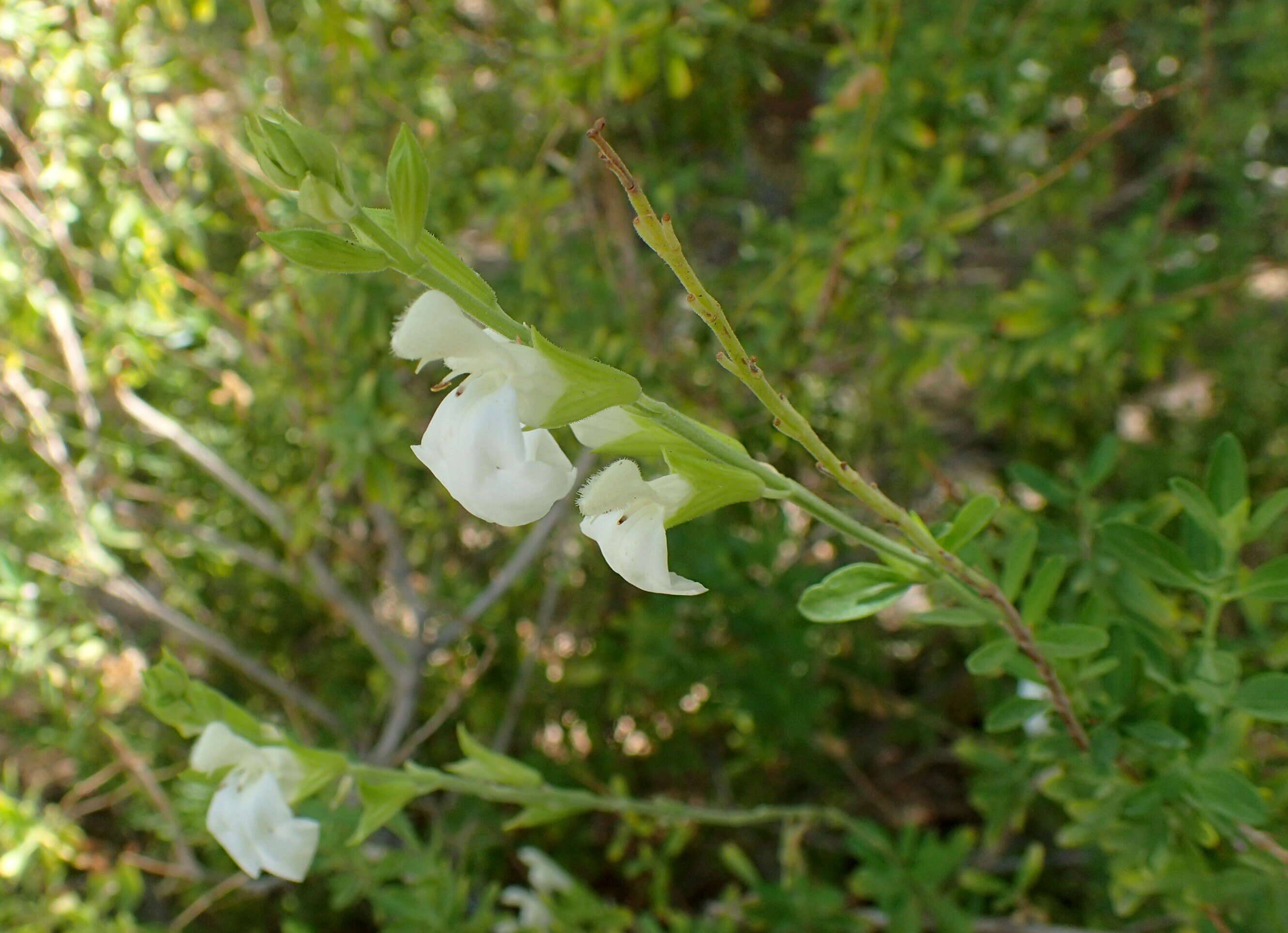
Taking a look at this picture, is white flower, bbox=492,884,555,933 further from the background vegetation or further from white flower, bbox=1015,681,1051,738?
white flower, bbox=1015,681,1051,738

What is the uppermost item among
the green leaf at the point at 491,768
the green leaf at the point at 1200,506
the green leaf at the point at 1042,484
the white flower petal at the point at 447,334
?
the white flower petal at the point at 447,334

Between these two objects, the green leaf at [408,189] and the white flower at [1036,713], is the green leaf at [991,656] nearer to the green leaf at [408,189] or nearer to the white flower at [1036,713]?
the white flower at [1036,713]

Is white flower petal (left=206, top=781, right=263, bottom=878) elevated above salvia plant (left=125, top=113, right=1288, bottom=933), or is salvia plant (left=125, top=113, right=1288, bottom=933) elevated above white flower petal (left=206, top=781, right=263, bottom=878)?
salvia plant (left=125, top=113, right=1288, bottom=933)

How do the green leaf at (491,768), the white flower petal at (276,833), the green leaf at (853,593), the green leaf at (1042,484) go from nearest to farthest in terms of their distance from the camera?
the green leaf at (853,593)
the white flower petal at (276,833)
the green leaf at (491,768)
the green leaf at (1042,484)

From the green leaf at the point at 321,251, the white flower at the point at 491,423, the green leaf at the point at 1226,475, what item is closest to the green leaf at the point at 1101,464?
the green leaf at the point at 1226,475

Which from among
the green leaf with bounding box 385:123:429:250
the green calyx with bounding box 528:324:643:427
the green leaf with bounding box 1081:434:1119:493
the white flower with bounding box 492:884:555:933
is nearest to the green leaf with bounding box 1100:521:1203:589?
the green leaf with bounding box 1081:434:1119:493

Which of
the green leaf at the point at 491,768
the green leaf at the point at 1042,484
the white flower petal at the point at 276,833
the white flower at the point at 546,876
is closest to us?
the white flower petal at the point at 276,833
